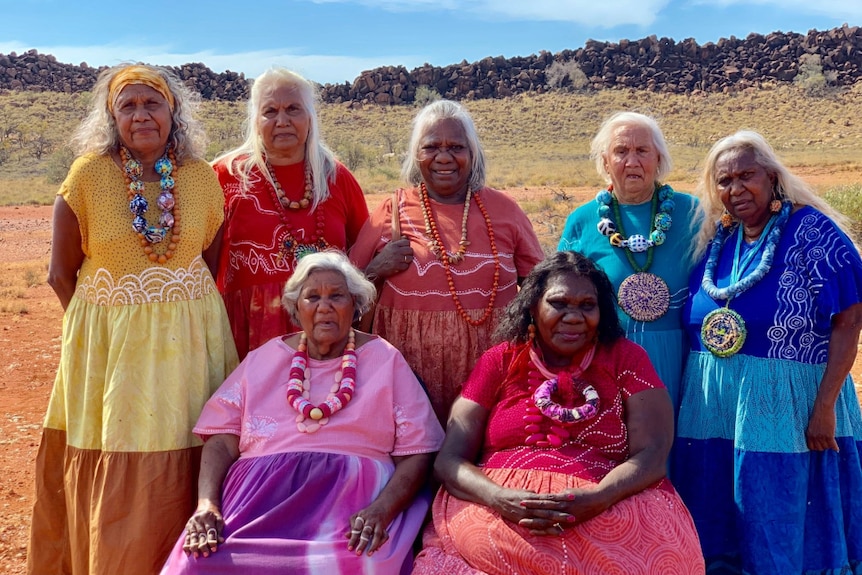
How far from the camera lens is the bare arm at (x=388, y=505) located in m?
3.15

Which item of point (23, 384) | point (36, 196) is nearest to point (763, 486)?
point (23, 384)

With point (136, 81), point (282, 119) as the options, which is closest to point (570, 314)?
point (282, 119)

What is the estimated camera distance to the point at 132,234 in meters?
3.75

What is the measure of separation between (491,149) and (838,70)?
2279 cm

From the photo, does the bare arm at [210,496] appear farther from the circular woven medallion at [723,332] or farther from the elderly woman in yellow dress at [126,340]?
the circular woven medallion at [723,332]

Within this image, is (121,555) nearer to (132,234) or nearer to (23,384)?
(132,234)

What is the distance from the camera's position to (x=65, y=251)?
376 cm

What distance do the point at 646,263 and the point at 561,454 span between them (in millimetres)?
1240

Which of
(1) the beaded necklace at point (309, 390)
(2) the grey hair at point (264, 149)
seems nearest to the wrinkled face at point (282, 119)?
(2) the grey hair at point (264, 149)

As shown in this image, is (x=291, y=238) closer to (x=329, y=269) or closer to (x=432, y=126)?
(x=329, y=269)

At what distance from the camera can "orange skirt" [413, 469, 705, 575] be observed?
3.01 metres

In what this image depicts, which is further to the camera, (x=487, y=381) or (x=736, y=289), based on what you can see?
(x=736, y=289)

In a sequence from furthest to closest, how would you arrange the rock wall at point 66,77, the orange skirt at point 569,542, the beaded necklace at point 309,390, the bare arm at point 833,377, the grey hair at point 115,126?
1. the rock wall at point 66,77
2. the grey hair at point 115,126
3. the bare arm at point 833,377
4. the beaded necklace at point 309,390
5. the orange skirt at point 569,542

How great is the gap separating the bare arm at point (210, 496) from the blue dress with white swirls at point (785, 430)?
214 centimetres
